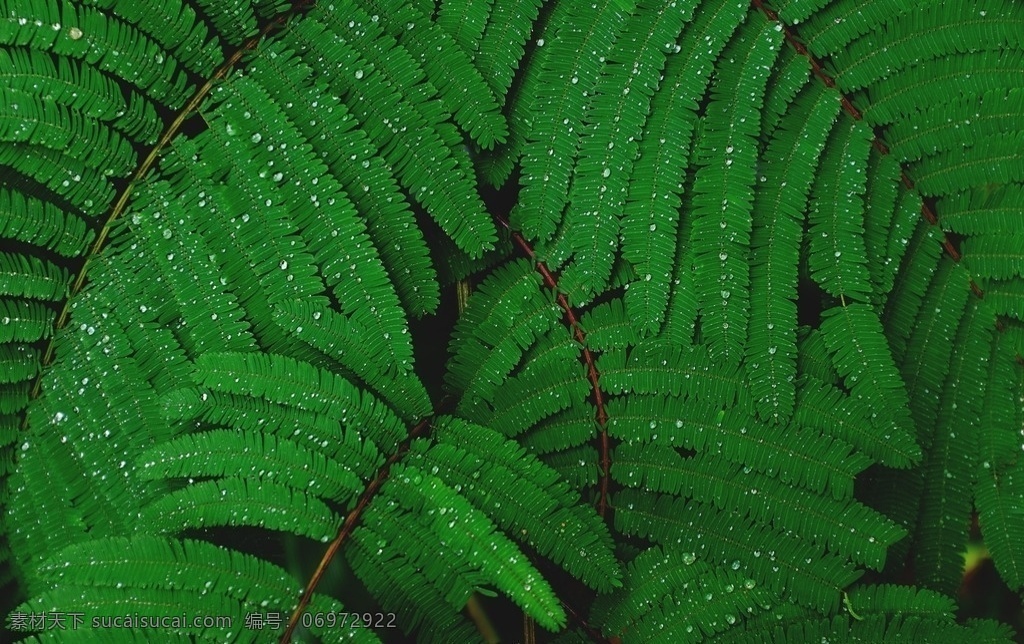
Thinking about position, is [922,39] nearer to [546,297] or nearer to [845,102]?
[845,102]

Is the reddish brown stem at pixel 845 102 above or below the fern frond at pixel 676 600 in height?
above

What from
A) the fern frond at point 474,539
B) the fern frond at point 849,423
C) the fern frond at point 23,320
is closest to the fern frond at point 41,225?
the fern frond at point 23,320

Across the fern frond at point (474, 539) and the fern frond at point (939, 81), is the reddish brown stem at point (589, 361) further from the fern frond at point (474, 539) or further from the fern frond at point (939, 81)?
the fern frond at point (939, 81)

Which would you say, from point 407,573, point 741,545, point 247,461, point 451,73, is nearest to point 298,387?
point 247,461

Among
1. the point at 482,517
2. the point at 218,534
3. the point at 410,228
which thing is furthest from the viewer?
the point at 410,228

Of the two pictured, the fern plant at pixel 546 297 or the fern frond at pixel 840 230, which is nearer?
the fern plant at pixel 546 297

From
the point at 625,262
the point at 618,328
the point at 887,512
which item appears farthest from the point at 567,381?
the point at 887,512

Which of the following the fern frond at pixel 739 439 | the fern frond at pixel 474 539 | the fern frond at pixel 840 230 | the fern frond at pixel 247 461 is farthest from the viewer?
the fern frond at pixel 840 230

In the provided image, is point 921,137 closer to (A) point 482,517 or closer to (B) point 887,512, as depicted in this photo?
(B) point 887,512

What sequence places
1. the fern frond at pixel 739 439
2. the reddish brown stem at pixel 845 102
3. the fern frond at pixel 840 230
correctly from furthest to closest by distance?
the reddish brown stem at pixel 845 102
the fern frond at pixel 840 230
the fern frond at pixel 739 439
